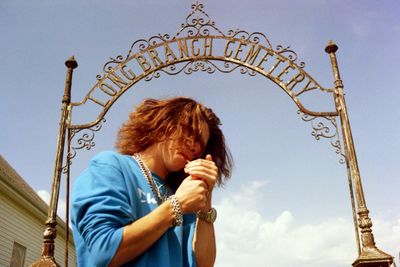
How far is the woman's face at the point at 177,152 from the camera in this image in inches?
63.0

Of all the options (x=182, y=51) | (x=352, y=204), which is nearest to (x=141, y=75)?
(x=182, y=51)

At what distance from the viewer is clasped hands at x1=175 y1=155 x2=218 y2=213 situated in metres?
1.36

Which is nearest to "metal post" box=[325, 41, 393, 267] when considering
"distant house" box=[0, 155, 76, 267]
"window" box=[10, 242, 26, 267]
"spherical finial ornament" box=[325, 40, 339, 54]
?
"spherical finial ornament" box=[325, 40, 339, 54]

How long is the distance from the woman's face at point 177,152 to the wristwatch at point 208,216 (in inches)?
8.8

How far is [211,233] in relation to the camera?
1697mm

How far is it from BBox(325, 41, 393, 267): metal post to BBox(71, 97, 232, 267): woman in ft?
11.2

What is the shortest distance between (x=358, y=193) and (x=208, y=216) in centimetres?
401

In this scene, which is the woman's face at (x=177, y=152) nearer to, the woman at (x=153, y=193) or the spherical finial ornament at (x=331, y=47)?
the woman at (x=153, y=193)

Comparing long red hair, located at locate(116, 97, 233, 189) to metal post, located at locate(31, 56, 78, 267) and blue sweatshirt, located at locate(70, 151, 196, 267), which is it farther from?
metal post, located at locate(31, 56, 78, 267)

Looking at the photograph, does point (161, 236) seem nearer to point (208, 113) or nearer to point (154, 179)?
point (154, 179)

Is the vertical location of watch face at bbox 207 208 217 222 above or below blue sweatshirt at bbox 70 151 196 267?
above

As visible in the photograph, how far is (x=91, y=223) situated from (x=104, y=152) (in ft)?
1.08

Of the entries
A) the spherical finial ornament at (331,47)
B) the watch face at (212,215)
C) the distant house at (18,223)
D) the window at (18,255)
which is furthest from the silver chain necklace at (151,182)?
the window at (18,255)

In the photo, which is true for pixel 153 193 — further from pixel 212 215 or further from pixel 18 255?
pixel 18 255
